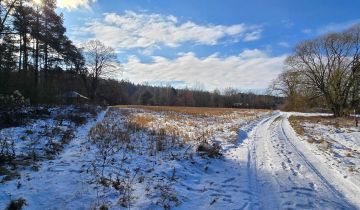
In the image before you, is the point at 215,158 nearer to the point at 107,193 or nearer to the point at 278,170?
the point at 278,170

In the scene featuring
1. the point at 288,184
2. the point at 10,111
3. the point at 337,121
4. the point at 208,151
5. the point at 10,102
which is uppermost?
the point at 10,102

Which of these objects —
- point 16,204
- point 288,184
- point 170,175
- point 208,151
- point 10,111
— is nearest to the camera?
point 16,204

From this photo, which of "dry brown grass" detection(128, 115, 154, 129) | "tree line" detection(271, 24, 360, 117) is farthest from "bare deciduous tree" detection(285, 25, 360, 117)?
"dry brown grass" detection(128, 115, 154, 129)

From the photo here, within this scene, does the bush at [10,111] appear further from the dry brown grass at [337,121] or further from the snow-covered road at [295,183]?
the dry brown grass at [337,121]

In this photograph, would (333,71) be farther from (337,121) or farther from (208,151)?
(208,151)

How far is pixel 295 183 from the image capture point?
7.73 metres

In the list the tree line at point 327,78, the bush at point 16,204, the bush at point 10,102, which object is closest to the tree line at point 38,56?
the bush at point 10,102

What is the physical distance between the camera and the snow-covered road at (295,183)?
6293 millimetres

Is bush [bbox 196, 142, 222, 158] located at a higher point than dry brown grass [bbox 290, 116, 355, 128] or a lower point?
lower

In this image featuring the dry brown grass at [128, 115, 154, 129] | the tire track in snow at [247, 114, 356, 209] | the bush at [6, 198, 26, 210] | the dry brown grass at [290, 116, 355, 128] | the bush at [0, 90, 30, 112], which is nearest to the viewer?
the bush at [6, 198, 26, 210]

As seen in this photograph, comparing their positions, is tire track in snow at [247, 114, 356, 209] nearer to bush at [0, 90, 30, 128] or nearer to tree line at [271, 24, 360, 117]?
bush at [0, 90, 30, 128]

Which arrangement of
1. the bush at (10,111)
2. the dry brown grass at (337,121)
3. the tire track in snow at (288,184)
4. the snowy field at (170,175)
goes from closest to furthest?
the snowy field at (170,175), the tire track in snow at (288,184), the bush at (10,111), the dry brown grass at (337,121)

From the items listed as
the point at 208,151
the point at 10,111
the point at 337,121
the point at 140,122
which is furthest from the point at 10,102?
the point at 337,121

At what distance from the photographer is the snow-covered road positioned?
629cm
